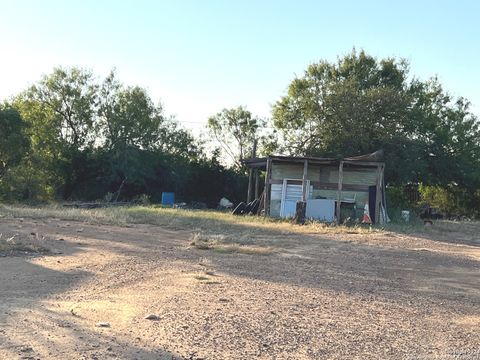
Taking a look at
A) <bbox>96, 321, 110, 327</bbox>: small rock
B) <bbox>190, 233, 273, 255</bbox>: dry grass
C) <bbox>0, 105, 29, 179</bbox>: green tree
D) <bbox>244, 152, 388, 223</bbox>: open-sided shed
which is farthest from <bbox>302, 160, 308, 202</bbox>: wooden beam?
<bbox>96, 321, 110, 327</bbox>: small rock

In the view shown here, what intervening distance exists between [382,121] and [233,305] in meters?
29.0

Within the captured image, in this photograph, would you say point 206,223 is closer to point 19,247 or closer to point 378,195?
point 378,195

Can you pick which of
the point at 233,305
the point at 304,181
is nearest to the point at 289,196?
the point at 304,181

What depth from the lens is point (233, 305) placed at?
6.81 m

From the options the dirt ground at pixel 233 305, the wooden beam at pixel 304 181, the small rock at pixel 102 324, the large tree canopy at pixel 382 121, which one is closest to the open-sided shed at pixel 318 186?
the wooden beam at pixel 304 181

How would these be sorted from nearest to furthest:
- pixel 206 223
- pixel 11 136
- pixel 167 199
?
pixel 206 223, pixel 11 136, pixel 167 199

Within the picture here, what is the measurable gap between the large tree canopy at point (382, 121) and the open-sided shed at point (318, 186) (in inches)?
247

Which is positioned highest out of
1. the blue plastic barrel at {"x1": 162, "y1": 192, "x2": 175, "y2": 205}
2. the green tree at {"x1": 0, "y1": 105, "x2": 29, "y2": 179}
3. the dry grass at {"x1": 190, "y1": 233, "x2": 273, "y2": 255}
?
the green tree at {"x1": 0, "y1": 105, "x2": 29, "y2": 179}

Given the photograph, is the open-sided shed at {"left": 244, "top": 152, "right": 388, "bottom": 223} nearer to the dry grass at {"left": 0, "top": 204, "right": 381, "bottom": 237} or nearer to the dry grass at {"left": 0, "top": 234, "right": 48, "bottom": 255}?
the dry grass at {"left": 0, "top": 204, "right": 381, "bottom": 237}

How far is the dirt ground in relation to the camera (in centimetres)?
509

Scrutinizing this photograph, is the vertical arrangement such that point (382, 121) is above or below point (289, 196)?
above

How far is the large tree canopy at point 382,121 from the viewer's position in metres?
33.0

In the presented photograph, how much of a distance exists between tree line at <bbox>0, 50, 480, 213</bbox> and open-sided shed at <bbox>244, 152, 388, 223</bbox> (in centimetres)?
706

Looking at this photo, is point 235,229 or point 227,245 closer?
point 227,245
